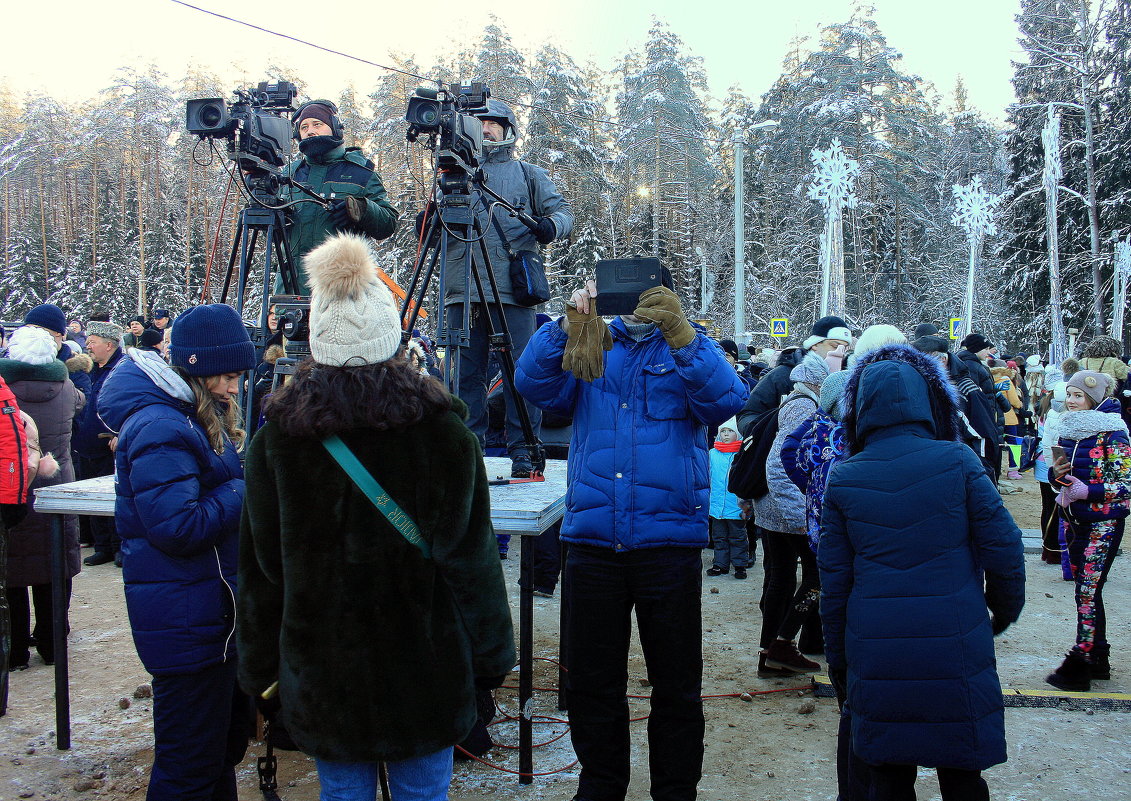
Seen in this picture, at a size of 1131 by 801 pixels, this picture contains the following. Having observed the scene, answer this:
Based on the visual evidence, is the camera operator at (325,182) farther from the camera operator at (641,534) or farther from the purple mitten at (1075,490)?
the purple mitten at (1075,490)

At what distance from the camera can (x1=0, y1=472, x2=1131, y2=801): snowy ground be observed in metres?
3.61

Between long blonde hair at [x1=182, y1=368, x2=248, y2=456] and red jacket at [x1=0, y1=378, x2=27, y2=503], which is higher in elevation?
long blonde hair at [x1=182, y1=368, x2=248, y2=456]

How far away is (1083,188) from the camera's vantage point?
2875 cm

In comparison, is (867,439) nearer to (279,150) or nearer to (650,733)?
(650,733)

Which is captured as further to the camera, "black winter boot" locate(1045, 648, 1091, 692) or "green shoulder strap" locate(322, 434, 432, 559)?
"black winter boot" locate(1045, 648, 1091, 692)

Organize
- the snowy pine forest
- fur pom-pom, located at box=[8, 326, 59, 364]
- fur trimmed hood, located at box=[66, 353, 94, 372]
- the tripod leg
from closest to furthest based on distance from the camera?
the tripod leg, fur pom-pom, located at box=[8, 326, 59, 364], fur trimmed hood, located at box=[66, 353, 94, 372], the snowy pine forest

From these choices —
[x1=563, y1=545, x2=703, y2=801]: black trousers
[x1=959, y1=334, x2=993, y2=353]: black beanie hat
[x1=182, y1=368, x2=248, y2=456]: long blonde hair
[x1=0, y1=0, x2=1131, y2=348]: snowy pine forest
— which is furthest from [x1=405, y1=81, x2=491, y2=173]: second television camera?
[x1=0, y1=0, x2=1131, y2=348]: snowy pine forest

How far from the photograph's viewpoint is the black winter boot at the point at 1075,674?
15.4ft

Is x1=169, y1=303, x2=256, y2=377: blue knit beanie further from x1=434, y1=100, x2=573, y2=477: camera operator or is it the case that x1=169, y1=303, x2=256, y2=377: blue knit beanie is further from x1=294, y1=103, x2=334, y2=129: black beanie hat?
x1=294, y1=103, x2=334, y2=129: black beanie hat

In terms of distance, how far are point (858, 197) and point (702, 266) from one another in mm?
6932

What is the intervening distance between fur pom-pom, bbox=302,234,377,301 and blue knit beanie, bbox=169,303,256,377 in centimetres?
84

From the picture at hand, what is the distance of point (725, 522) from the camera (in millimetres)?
7719

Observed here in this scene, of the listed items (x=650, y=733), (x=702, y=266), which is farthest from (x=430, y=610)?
(x=702, y=266)

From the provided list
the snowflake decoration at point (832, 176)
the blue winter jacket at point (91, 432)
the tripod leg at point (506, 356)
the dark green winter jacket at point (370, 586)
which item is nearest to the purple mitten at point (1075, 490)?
the tripod leg at point (506, 356)
